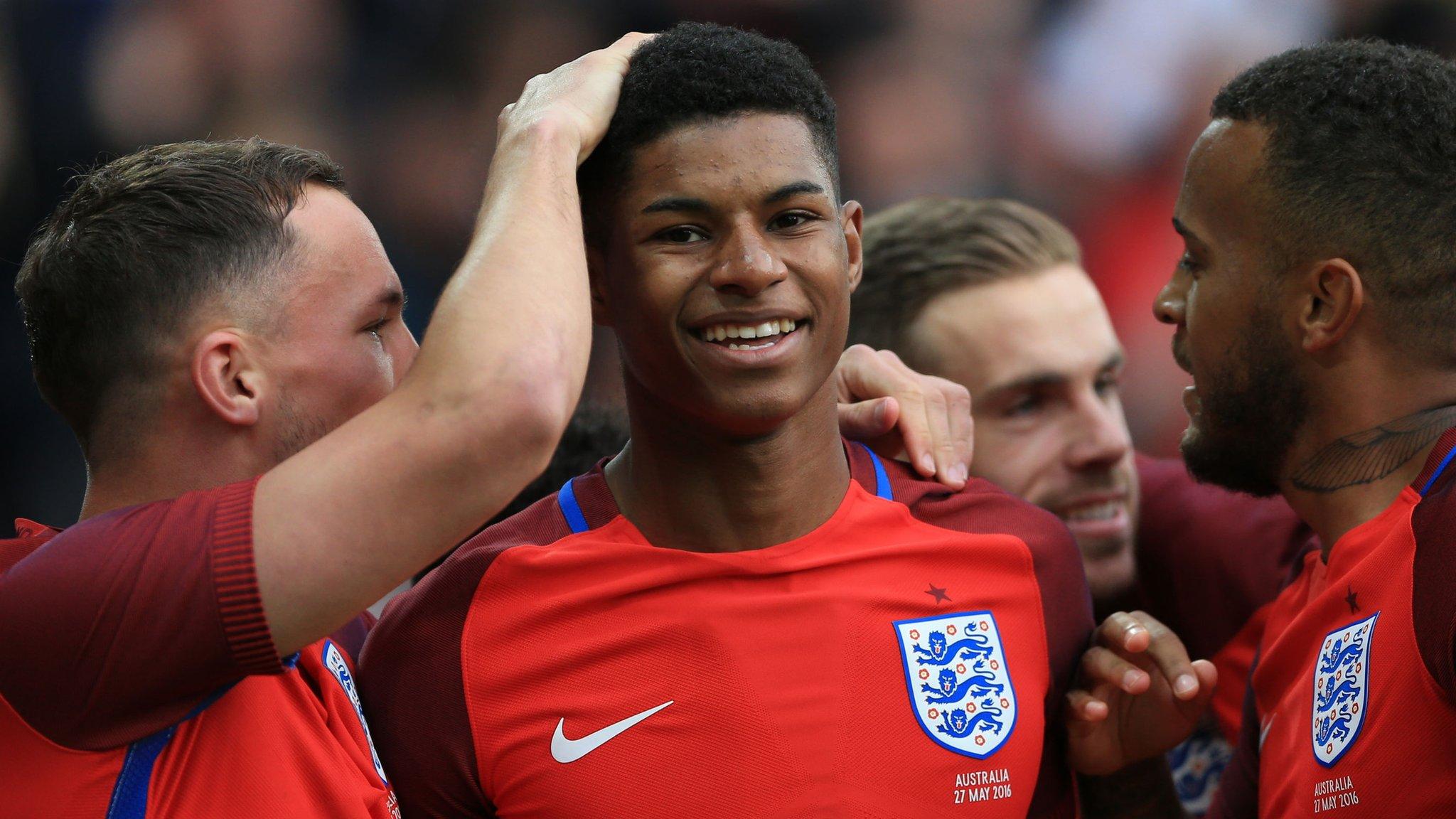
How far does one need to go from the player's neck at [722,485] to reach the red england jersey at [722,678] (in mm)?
41

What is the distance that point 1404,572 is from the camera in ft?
7.45

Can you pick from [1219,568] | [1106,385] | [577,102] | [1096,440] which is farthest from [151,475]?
[1219,568]

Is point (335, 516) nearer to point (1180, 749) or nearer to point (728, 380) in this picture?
point (728, 380)

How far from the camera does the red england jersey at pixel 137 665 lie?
72.5 inches

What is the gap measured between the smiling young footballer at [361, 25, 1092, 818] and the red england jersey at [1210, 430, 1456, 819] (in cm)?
43

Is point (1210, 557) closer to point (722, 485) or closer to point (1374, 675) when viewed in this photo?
point (1374, 675)

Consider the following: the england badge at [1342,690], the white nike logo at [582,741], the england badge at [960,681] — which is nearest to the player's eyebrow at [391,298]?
the white nike logo at [582,741]

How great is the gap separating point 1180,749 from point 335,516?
2.82 meters

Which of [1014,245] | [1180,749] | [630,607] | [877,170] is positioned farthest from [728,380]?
[877,170]

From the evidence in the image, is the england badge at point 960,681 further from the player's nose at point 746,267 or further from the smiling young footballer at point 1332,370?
the player's nose at point 746,267

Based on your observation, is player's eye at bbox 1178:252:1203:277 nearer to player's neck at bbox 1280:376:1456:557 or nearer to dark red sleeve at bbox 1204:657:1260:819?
player's neck at bbox 1280:376:1456:557

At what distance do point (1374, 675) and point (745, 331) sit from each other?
46.5 inches

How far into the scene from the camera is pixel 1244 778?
2.78 metres

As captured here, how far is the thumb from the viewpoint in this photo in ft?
9.20
